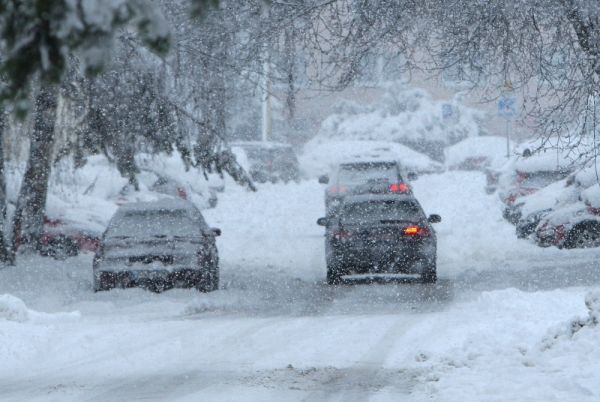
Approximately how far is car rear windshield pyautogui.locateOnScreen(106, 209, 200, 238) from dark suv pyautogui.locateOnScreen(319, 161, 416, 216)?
32.1 feet

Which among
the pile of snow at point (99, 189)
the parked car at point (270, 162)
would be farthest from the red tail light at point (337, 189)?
the parked car at point (270, 162)

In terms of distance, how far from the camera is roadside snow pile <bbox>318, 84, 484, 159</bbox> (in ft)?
190

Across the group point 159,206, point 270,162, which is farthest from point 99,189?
point 270,162

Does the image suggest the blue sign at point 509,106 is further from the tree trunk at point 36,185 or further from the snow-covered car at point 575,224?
the tree trunk at point 36,185

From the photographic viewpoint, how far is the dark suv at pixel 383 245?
18.1 meters

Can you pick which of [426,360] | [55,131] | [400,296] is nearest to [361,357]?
[426,360]

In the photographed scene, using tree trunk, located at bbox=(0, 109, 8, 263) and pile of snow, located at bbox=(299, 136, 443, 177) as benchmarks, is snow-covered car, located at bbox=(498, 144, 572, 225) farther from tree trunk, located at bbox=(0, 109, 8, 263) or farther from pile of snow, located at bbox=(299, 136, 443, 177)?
pile of snow, located at bbox=(299, 136, 443, 177)

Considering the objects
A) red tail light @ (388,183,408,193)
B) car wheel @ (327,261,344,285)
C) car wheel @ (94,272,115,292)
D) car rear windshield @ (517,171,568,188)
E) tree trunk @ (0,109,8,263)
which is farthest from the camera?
red tail light @ (388,183,408,193)

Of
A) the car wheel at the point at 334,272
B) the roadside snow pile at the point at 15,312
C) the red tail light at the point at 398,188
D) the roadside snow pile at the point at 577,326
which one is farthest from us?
the red tail light at the point at 398,188

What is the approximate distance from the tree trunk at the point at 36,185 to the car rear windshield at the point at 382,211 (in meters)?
5.00

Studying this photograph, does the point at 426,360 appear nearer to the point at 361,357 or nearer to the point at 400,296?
the point at 361,357

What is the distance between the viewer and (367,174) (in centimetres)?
2767

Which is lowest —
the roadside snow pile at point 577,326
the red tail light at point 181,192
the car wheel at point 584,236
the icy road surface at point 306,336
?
the icy road surface at point 306,336

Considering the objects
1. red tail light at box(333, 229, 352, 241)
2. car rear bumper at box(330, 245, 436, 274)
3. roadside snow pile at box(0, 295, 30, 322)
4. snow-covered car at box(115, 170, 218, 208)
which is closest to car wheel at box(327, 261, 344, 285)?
car rear bumper at box(330, 245, 436, 274)
